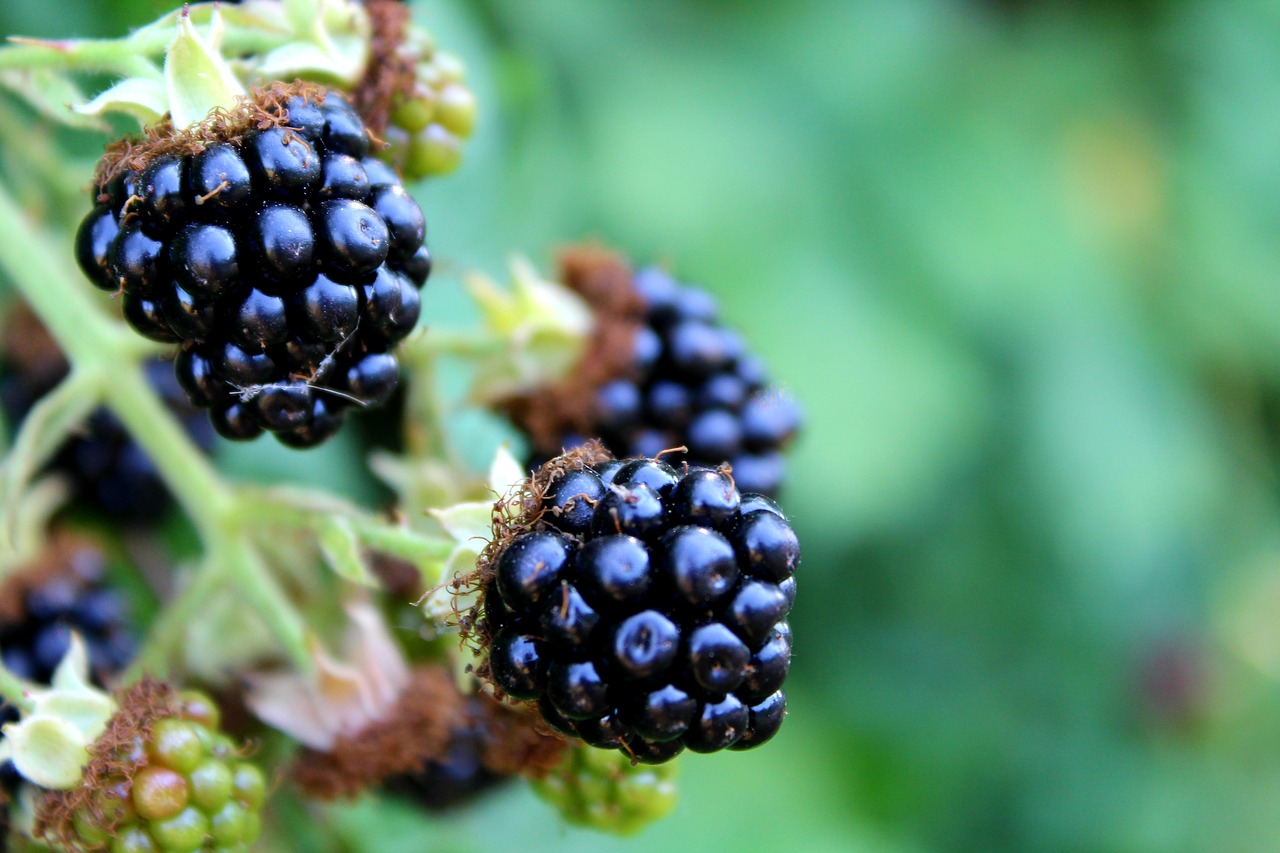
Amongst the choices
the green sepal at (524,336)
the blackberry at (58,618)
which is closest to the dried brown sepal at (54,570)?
the blackberry at (58,618)

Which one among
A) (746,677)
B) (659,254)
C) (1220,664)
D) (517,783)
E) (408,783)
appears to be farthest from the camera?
(1220,664)

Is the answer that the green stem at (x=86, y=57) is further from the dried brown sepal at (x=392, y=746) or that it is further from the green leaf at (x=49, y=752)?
the dried brown sepal at (x=392, y=746)

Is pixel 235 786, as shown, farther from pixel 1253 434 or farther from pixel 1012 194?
pixel 1253 434

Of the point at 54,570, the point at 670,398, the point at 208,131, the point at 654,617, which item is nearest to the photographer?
the point at 654,617

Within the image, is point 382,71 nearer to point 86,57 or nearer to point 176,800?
point 86,57

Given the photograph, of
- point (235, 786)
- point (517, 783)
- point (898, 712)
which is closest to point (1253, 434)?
point (898, 712)

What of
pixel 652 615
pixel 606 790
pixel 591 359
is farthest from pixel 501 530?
pixel 591 359
